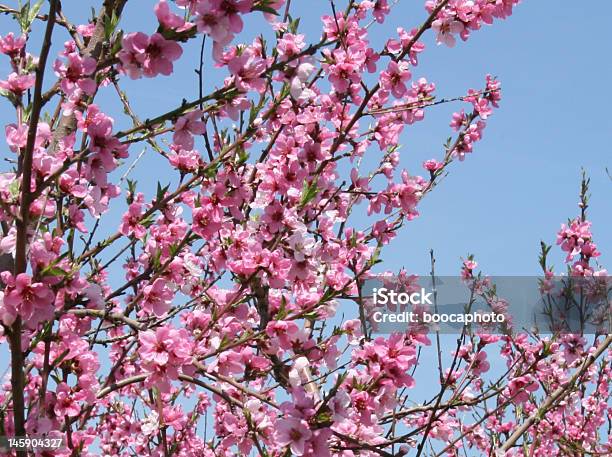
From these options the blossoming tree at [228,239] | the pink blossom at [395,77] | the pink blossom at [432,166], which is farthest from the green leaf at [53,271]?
the pink blossom at [432,166]

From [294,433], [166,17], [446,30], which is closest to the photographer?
[166,17]

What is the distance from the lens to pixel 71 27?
3.81 meters

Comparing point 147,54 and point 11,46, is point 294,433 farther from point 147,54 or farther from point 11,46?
point 11,46

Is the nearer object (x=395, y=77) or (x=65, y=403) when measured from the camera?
(x=65, y=403)

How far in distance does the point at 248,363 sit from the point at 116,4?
1.85 meters

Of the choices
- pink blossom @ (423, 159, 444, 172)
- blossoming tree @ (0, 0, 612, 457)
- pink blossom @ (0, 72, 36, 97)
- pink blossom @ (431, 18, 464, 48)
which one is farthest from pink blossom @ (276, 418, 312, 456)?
Answer: pink blossom @ (423, 159, 444, 172)

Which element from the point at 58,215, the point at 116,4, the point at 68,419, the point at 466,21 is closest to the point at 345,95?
the point at 466,21

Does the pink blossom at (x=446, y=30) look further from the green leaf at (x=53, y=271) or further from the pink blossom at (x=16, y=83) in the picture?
the green leaf at (x=53, y=271)

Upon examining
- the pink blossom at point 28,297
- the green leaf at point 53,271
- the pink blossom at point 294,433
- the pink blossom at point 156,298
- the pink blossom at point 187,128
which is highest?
the pink blossom at point 187,128

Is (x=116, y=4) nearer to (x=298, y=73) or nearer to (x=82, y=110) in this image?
(x=82, y=110)

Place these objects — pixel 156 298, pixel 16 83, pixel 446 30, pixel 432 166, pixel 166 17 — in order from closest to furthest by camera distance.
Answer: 1. pixel 166 17
2. pixel 16 83
3. pixel 156 298
4. pixel 446 30
5. pixel 432 166

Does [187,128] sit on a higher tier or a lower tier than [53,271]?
higher

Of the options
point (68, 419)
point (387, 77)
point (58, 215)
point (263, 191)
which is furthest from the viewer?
point (387, 77)

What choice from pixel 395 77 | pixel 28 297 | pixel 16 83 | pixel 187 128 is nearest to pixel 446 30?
pixel 395 77
